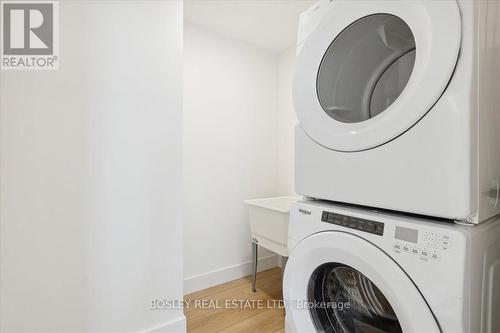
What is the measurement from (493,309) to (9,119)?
181 cm

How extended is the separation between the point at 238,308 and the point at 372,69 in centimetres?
166

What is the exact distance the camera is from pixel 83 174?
3.92 ft

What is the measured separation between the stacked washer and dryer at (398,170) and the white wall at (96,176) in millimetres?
777

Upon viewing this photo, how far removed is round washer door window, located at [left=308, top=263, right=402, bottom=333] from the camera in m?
0.85

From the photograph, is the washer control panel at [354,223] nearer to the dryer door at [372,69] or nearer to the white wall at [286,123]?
the dryer door at [372,69]

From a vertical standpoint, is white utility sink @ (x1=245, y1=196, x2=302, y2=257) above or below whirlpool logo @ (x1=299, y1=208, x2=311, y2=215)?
below

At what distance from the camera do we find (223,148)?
2166 mm

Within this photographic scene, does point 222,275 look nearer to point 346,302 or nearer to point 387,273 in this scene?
point 346,302

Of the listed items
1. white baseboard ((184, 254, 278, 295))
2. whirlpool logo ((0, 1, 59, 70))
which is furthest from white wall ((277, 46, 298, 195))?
whirlpool logo ((0, 1, 59, 70))

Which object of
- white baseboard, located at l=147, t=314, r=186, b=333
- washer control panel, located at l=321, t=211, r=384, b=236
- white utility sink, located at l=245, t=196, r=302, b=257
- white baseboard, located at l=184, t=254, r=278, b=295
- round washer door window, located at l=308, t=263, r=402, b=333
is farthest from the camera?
white baseboard, located at l=184, t=254, r=278, b=295

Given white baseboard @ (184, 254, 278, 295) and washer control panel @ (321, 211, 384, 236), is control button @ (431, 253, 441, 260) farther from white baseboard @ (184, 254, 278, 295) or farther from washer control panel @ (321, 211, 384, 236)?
white baseboard @ (184, 254, 278, 295)

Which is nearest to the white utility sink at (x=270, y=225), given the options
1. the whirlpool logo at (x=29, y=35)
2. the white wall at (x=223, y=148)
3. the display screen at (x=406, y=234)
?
the white wall at (x=223, y=148)

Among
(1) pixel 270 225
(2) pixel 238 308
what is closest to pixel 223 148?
(1) pixel 270 225

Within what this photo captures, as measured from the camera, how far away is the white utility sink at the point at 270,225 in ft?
5.43
